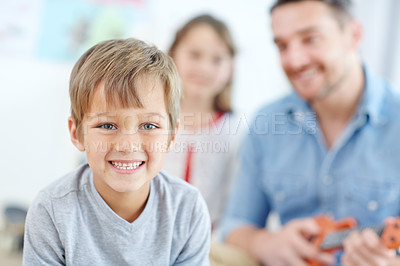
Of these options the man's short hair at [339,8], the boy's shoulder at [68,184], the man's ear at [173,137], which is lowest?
the boy's shoulder at [68,184]

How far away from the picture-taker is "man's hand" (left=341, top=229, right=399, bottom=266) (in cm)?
83

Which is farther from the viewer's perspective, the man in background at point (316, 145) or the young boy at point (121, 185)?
the man in background at point (316, 145)

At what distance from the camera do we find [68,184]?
483 millimetres

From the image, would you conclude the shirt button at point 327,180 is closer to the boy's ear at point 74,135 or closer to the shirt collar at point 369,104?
the shirt collar at point 369,104

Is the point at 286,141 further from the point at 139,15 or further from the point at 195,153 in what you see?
the point at 139,15

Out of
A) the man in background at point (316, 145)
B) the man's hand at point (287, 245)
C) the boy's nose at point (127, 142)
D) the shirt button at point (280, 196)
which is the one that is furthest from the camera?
the shirt button at point (280, 196)

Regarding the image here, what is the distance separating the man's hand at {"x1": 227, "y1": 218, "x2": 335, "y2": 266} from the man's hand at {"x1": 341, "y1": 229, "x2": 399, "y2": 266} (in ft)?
0.22

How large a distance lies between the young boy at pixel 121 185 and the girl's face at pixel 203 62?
13.2 inches

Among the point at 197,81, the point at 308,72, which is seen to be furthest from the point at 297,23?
the point at 197,81

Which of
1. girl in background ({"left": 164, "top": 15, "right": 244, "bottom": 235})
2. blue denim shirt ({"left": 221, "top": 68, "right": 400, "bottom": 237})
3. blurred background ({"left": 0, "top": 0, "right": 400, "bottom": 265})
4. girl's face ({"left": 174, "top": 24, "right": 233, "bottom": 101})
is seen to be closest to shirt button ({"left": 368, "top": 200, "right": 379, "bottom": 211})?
blue denim shirt ({"left": 221, "top": 68, "right": 400, "bottom": 237})

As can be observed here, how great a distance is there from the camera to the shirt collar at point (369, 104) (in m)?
1.12

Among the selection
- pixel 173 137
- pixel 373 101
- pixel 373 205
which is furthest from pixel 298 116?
pixel 173 137

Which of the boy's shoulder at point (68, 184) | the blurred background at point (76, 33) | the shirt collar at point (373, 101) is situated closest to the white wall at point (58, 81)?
the blurred background at point (76, 33)

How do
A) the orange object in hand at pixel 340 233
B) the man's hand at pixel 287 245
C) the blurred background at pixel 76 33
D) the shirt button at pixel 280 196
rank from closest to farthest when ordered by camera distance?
the orange object in hand at pixel 340 233 → the man's hand at pixel 287 245 → the shirt button at pixel 280 196 → the blurred background at pixel 76 33
